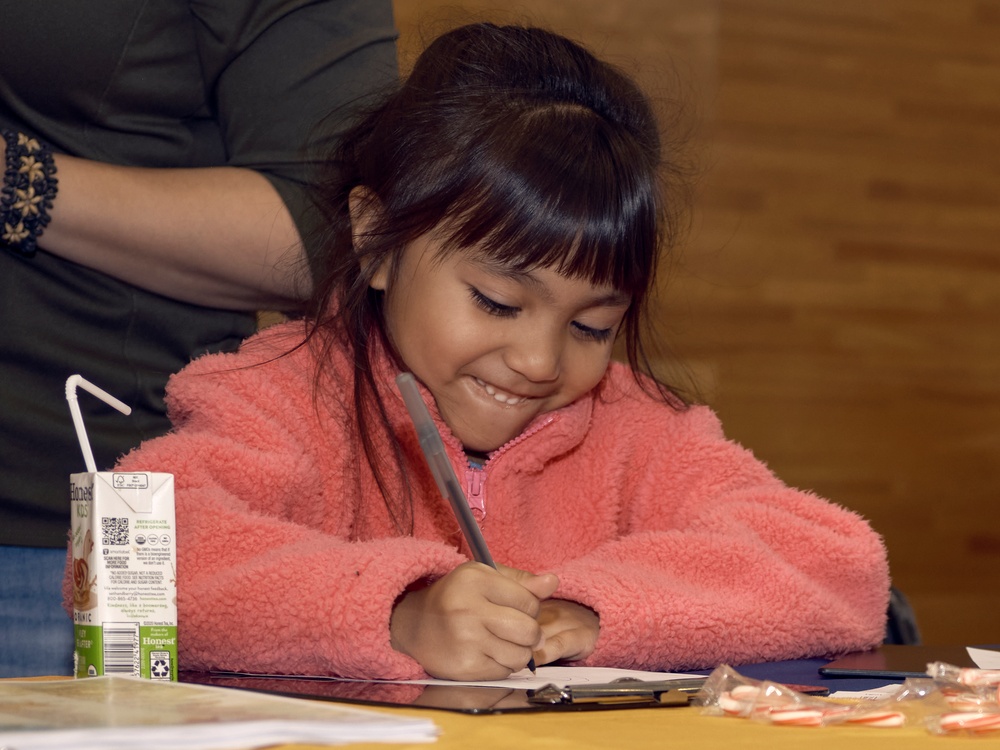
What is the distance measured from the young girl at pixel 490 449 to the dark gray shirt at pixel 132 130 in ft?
0.20

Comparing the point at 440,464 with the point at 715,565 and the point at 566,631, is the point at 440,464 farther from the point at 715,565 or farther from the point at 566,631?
the point at 715,565

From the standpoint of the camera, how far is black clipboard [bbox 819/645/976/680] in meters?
0.80

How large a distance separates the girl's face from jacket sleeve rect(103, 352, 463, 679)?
14 centimetres

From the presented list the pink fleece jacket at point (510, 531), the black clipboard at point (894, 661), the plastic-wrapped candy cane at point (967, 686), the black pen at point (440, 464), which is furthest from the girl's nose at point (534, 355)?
the plastic-wrapped candy cane at point (967, 686)

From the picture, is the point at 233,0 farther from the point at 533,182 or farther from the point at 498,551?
the point at 498,551

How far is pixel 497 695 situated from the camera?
0.66 meters

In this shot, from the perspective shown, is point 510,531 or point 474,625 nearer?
point 474,625

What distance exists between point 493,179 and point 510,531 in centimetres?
33

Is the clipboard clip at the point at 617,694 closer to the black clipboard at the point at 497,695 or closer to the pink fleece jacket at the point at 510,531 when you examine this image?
the black clipboard at the point at 497,695

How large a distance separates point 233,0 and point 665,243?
1.53ft

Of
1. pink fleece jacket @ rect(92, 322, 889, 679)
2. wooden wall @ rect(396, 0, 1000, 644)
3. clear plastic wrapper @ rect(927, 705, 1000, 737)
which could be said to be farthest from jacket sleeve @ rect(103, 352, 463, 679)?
wooden wall @ rect(396, 0, 1000, 644)

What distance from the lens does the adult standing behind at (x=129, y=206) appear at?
3.36 feet

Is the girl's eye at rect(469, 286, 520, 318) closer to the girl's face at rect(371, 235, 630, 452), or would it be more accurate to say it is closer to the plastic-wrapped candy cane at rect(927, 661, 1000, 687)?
the girl's face at rect(371, 235, 630, 452)

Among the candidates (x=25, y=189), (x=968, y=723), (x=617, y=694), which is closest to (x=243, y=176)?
(x=25, y=189)
